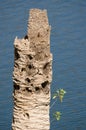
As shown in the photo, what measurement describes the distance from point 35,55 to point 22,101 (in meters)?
0.76

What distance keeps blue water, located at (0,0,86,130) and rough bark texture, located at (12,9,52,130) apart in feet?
36.6

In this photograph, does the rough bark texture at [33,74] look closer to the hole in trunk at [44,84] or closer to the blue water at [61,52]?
the hole in trunk at [44,84]

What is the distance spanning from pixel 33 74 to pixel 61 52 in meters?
16.4

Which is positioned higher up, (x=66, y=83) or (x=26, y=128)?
(x=66, y=83)

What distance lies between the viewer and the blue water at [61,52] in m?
A: 21.2

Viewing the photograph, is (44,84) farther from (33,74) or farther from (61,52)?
(61,52)

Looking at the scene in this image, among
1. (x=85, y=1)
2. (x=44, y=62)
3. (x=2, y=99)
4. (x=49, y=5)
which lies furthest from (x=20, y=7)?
(x=44, y=62)

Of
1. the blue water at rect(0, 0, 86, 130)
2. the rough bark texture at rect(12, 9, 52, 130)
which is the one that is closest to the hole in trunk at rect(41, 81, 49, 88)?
the rough bark texture at rect(12, 9, 52, 130)

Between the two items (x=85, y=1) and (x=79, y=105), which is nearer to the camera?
(x=79, y=105)

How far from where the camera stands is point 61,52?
83.8ft

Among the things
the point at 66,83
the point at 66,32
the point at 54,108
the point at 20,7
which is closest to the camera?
the point at 54,108

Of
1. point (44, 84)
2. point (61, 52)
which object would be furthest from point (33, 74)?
point (61, 52)

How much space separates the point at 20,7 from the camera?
30.7 metres

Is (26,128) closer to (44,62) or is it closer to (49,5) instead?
(44,62)
